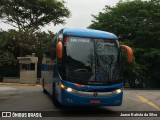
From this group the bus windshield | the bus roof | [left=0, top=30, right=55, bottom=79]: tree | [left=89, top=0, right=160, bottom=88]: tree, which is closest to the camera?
the bus windshield

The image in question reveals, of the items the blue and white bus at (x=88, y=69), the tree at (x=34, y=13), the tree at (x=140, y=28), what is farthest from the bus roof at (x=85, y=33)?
the tree at (x=34, y=13)

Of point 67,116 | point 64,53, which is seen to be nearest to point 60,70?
point 64,53

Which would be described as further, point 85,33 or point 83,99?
point 85,33

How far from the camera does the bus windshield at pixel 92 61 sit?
573 inches

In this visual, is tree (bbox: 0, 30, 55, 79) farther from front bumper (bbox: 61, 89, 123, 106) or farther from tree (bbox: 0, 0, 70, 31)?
front bumper (bbox: 61, 89, 123, 106)

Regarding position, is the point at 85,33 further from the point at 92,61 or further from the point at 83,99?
the point at 83,99

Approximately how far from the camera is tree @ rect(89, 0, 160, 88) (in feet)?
155

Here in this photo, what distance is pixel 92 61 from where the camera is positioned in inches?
583

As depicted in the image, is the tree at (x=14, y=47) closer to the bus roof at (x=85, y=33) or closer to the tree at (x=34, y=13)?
the tree at (x=34, y=13)

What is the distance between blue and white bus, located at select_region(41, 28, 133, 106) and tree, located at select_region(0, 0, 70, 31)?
37.7 m

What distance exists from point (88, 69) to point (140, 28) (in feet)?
114

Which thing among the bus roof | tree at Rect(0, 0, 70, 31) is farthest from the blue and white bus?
tree at Rect(0, 0, 70, 31)

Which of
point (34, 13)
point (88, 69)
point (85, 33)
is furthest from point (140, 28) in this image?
point (88, 69)

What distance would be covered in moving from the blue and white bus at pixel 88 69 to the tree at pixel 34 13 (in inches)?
1484
